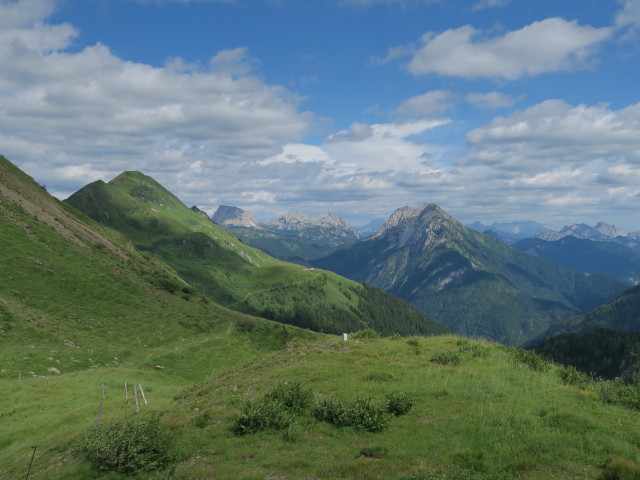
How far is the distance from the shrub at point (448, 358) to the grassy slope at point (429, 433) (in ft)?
2.80

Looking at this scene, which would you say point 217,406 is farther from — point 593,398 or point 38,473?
point 593,398

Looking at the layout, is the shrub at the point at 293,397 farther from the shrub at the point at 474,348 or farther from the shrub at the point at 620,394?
the shrub at the point at 620,394

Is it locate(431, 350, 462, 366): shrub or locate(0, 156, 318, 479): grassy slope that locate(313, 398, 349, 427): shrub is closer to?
locate(431, 350, 462, 366): shrub

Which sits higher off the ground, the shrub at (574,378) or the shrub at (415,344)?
the shrub at (574,378)

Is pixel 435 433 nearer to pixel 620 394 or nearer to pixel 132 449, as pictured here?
pixel 620 394

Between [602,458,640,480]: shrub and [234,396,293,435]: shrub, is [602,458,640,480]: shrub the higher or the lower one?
the higher one

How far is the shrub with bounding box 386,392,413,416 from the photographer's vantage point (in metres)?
20.3

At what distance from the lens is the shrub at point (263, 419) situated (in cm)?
2022

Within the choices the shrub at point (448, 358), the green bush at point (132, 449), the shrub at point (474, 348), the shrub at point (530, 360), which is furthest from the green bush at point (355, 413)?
the shrub at point (530, 360)

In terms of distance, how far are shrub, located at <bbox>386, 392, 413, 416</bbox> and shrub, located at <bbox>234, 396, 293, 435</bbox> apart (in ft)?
17.6

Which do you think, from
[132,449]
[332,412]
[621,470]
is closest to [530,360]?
[621,470]

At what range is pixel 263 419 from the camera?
67.1ft

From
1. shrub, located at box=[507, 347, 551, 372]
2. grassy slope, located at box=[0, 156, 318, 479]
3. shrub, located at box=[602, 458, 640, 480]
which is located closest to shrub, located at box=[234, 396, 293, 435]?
grassy slope, located at box=[0, 156, 318, 479]

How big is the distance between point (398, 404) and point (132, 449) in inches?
523
